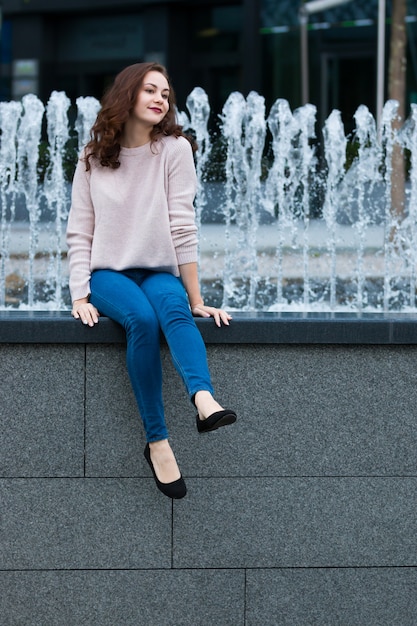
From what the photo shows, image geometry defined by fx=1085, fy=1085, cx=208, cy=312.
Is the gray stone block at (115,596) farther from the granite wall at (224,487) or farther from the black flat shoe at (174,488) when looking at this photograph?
the black flat shoe at (174,488)

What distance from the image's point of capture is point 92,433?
12.1 feet

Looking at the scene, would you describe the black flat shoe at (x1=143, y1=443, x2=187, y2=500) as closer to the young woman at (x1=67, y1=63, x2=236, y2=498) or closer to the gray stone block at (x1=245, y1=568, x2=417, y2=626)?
the young woman at (x1=67, y1=63, x2=236, y2=498)

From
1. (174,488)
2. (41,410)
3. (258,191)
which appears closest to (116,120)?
(41,410)

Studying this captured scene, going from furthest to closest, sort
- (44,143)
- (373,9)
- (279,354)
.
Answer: (373,9) → (44,143) → (279,354)

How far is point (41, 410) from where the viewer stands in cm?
369

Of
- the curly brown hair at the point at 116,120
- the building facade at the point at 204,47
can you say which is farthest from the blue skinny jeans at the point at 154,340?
the building facade at the point at 204,47

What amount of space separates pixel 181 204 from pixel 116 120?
37 centimetres

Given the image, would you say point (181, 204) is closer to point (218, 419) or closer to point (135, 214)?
point (135, 214)

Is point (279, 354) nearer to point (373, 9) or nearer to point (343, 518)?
point (343, 518)

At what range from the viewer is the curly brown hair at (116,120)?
3775mm

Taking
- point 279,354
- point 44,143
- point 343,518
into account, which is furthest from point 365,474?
point 44,143

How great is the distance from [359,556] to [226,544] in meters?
0.47

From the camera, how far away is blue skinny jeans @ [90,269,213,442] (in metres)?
3.43

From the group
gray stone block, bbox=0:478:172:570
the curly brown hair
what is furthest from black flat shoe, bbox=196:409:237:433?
the curly brown hair
